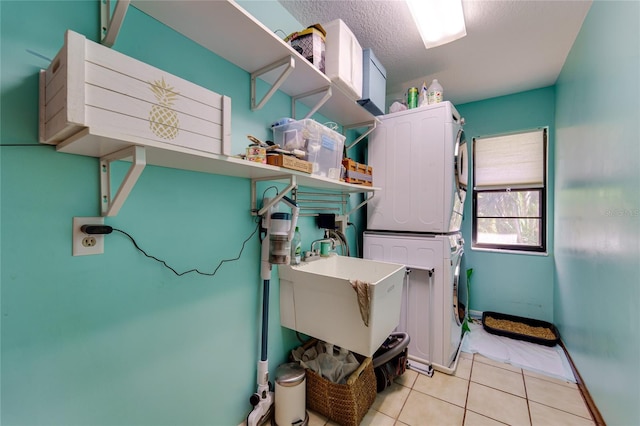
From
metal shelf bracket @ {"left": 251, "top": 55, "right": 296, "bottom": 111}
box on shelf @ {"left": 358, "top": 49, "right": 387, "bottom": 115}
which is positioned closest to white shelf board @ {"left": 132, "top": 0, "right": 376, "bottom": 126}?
metal shelf bracket @ {"left": 251, "top": 55, "right": 296, "bottom": 111}

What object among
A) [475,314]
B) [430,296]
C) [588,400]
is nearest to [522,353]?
[588,400]

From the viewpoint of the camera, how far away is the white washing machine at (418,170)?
1.98 meters

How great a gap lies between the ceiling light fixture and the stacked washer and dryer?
0.46 metres

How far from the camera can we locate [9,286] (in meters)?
0.71

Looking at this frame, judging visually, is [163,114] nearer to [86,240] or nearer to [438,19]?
[86,240]

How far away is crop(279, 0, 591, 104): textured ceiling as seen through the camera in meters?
1.70

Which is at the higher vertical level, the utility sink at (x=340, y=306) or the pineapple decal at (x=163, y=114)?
the pineapple decal at (x=163, y=114)

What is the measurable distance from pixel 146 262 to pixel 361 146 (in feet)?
7.13

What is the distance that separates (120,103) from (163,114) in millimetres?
101

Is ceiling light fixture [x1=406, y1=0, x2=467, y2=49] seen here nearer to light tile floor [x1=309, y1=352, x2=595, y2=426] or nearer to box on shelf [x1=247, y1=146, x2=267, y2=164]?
box on shelf [x1=247, y1=146, x2=267, y2=164]

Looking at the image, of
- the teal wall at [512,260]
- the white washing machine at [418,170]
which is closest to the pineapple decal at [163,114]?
the white washing machine at [418,170]

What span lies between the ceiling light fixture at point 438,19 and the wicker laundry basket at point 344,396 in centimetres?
218

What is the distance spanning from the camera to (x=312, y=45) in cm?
139

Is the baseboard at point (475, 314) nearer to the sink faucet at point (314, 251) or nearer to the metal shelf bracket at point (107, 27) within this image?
the sink faucet at point (314, 251)
